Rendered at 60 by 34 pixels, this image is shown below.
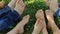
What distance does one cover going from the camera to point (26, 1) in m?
3.67

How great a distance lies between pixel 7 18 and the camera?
281 centimetres

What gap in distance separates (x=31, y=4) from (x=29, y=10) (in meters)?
0.18

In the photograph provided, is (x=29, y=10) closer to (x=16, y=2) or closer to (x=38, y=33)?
(x=16, y=2)

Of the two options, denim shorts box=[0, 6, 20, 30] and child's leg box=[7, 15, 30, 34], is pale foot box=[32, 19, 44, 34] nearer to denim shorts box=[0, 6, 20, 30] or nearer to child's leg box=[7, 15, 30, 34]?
child's leg box=[7, 15, 30, 34]

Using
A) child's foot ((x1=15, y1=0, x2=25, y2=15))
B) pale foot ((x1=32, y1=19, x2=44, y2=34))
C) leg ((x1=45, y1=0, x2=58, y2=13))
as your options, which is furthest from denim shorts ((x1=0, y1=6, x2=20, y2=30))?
leg ((x1=45, y1=0, x2=58, y2=13))

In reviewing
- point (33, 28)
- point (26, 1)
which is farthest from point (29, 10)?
point (33, 28)

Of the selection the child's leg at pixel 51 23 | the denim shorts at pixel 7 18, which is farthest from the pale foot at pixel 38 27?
the denim shorts at pixel 7 18

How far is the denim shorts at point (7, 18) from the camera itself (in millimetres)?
2781

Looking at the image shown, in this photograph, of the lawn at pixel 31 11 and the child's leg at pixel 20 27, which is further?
the lawn at pixel 31 11

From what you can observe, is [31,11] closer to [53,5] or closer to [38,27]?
[53,5]

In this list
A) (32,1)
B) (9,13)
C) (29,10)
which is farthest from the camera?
(32,1)

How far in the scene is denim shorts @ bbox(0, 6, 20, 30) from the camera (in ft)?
9.12

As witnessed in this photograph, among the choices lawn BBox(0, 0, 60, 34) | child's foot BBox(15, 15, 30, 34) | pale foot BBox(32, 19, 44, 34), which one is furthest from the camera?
lawn BBox(0, 0, 60, 34)

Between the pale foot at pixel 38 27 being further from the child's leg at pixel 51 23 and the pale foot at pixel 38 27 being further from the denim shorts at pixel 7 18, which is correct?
the denim shorts at pixel 7 18
